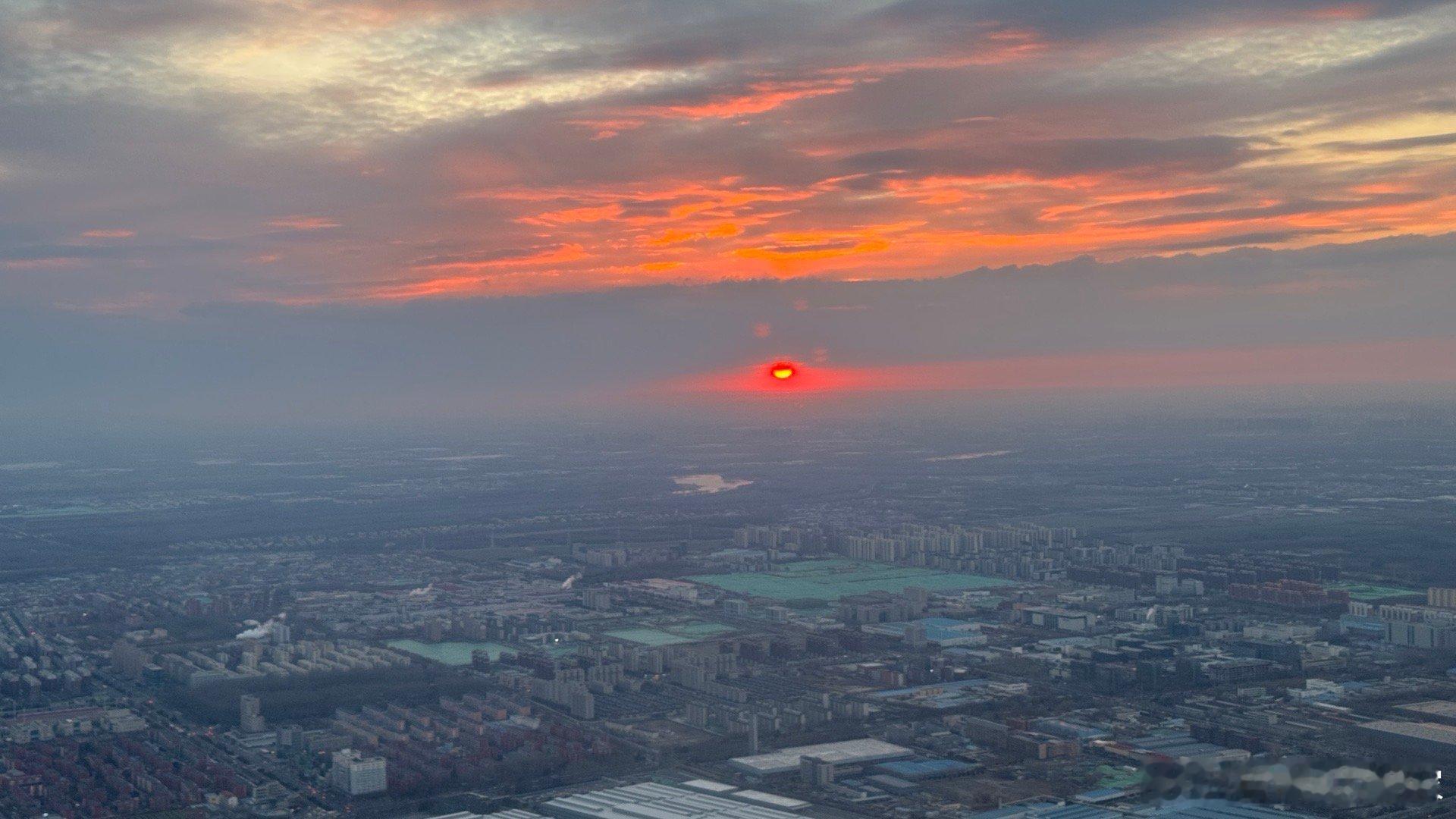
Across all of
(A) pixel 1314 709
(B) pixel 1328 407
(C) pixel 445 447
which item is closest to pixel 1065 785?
(A) pixel 1314 709

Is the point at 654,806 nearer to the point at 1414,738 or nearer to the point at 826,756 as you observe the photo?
the point at 826,756

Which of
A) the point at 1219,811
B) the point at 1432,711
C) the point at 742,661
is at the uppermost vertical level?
the point at 1219,811

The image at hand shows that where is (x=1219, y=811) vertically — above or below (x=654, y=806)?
above

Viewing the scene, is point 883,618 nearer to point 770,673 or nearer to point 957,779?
point 770,673

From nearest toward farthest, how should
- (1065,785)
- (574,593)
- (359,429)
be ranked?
(1065,785), (574,593), (359,429)

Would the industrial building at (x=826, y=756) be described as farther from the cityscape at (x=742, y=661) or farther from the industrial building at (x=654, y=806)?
the industrial building at (x=654, y=806)

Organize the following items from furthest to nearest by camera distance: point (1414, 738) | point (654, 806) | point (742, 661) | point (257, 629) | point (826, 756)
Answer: point (257, 629)
point (742, 661)
point (826, 756)
point (1414, 738)
point (654, 806)

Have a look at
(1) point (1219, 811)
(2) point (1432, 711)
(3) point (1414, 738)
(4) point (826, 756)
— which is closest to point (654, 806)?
(4) point (826, 756)

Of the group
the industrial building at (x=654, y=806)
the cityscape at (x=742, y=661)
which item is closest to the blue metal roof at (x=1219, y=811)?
the cityscape at (x=742, y=661)

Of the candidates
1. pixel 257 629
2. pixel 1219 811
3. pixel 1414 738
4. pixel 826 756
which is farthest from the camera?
pixel 257 629

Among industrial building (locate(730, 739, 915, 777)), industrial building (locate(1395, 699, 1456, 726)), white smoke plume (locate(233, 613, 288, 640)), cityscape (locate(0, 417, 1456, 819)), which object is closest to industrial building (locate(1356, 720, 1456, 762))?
cityscape (locate(0, 417, 1456, 819))

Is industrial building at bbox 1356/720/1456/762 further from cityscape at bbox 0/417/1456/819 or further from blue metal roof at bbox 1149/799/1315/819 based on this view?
blue metal roof at bbox 1149/799/1315/819
